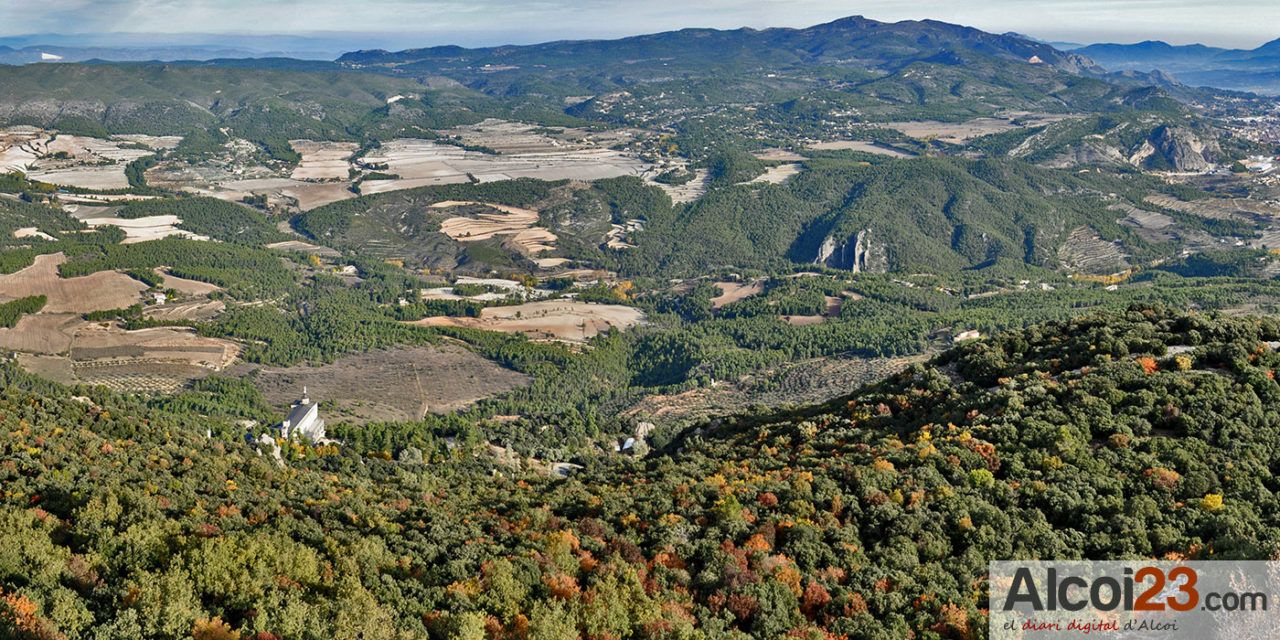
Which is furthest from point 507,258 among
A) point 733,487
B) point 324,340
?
point 733,487

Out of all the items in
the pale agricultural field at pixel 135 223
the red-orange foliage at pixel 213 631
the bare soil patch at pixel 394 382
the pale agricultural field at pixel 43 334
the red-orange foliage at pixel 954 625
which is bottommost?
the bare soil patch at pixel 394 382

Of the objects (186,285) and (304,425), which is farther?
(186,285)

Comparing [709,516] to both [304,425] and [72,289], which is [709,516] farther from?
[72,289]

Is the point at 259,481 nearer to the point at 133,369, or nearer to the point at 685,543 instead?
the point at 685,543

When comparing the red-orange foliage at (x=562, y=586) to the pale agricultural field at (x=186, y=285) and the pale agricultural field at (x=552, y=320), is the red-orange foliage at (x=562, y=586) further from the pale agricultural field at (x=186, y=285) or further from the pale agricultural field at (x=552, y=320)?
the pale agricultural field at (x=186, y=285)

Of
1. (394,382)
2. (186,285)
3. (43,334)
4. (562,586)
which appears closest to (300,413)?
(394,382)

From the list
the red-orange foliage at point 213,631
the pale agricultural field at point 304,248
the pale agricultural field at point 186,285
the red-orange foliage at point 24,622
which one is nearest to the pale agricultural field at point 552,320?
the pale agricultural field at point 186,285

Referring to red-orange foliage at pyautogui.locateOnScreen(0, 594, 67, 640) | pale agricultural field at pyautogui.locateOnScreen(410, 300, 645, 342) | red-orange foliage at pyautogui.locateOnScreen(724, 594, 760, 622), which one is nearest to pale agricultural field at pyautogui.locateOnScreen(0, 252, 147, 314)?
pale agricultural field at pyautogui.locateOnScreen(410, 300, 645, 342)
